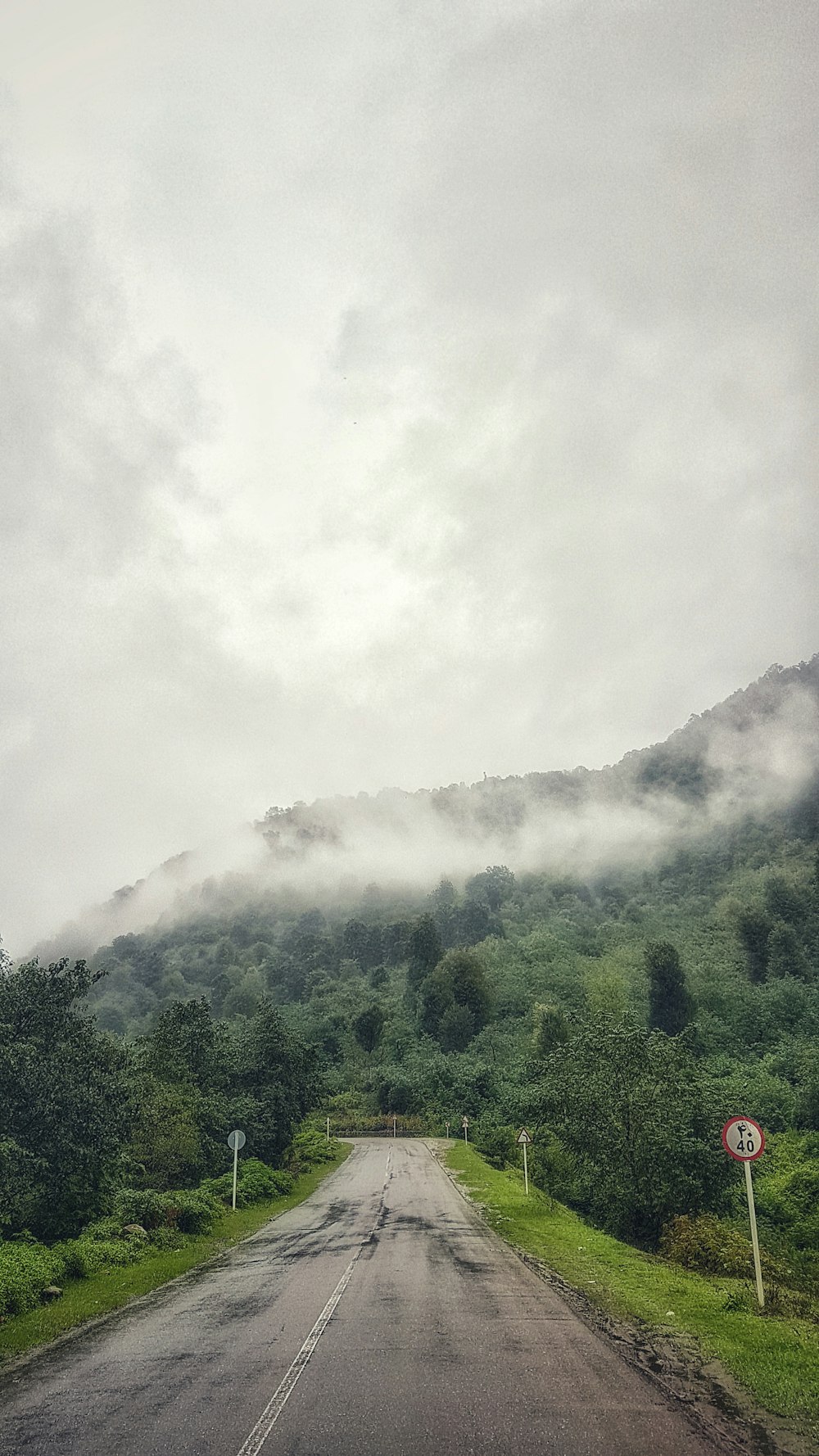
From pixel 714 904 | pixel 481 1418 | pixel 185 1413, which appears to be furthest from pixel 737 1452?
pixel 714 904

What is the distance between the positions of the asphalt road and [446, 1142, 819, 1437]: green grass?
56.4 inches

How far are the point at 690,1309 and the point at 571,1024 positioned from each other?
66700 millimetres

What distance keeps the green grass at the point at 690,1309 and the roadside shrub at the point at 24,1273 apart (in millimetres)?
11309

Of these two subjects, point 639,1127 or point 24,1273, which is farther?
point 639,1127

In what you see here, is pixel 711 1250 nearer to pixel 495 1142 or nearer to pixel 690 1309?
pixel 690 1309

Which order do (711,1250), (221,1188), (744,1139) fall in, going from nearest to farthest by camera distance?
1. (744,1139)
2. (711,1250)
3. (221,1188)

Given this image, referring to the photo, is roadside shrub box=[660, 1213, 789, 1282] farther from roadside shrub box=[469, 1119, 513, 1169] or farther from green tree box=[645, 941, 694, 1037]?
green tree box=[645, 941, 694, 1037]

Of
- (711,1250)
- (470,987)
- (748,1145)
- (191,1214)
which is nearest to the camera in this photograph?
(748,1145)

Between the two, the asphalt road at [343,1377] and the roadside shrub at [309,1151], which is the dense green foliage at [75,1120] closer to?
the asphalt road at [343,1377]

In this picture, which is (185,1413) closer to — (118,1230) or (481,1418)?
(481,1418)

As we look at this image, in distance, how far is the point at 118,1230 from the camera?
21281 millimetres

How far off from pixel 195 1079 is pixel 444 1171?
1601cm

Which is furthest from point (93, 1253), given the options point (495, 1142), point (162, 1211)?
point (495, 1142)

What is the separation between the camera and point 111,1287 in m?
16.7
